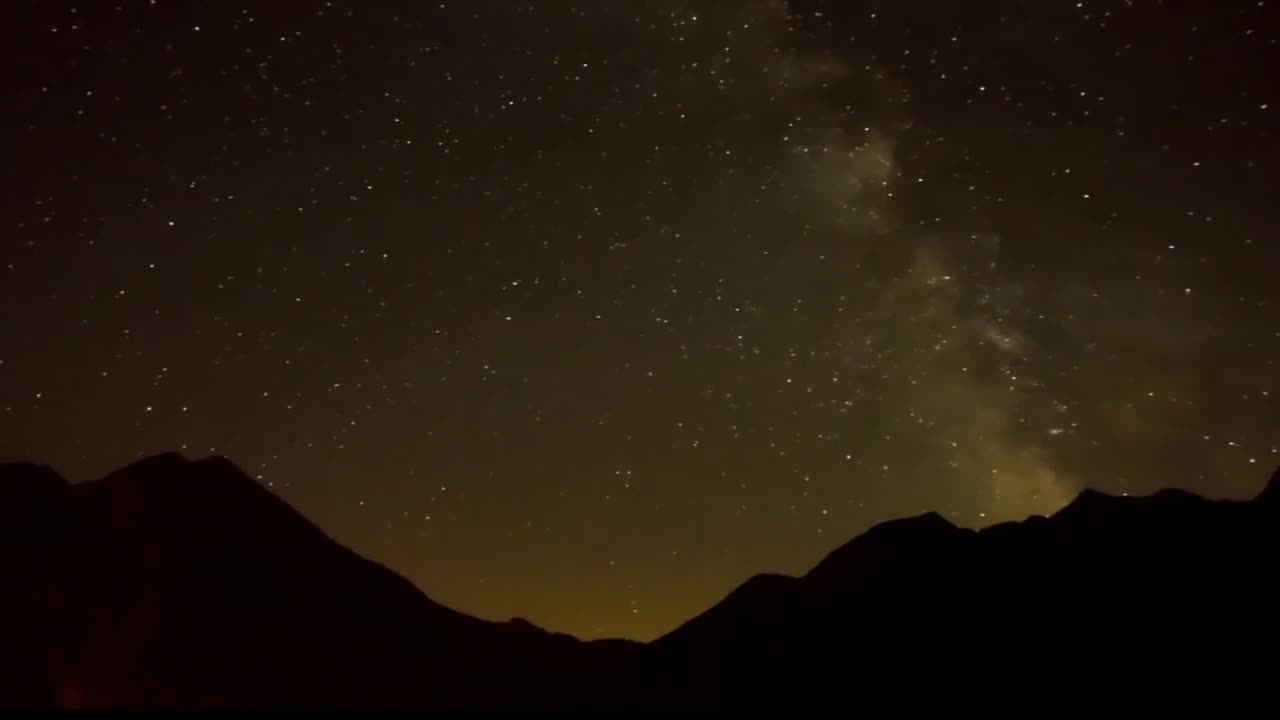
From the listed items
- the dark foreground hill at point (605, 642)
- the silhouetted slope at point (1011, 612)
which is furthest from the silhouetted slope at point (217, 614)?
the silhouetted slope at point (1011, 612)

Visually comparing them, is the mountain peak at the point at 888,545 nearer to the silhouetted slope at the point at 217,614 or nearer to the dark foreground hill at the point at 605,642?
the dark foreground hill at the point at 605,642

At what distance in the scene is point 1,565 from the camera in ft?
86.7

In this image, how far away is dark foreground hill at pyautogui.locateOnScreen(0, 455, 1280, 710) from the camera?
26.3 m

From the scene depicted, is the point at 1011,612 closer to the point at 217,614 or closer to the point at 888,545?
the point at 888,545

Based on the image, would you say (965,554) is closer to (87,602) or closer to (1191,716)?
(1191,716)

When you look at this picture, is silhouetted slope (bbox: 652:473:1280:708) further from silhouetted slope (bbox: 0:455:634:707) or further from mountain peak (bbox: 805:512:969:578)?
silhouetted slope (bbox: 0:455:634:707)

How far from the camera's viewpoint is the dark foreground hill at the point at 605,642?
2634cm

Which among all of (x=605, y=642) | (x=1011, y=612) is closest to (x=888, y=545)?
(x=1011, y=612)

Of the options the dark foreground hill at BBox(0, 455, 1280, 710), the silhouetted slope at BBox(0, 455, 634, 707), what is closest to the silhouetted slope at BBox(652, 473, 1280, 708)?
the dark foreground hill at BBox(0, 455, 1280, 710)

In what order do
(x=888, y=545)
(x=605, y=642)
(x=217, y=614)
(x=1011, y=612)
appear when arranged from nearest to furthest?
(x=217, y=614) < (x=1011, y=612) < (x=888, y=545) < (x=605, y=642)

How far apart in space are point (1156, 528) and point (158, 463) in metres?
31.3

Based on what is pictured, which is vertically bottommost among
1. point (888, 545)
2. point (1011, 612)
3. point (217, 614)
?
point (1011, 612)

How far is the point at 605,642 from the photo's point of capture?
1575 inches

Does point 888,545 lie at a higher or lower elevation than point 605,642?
higher
